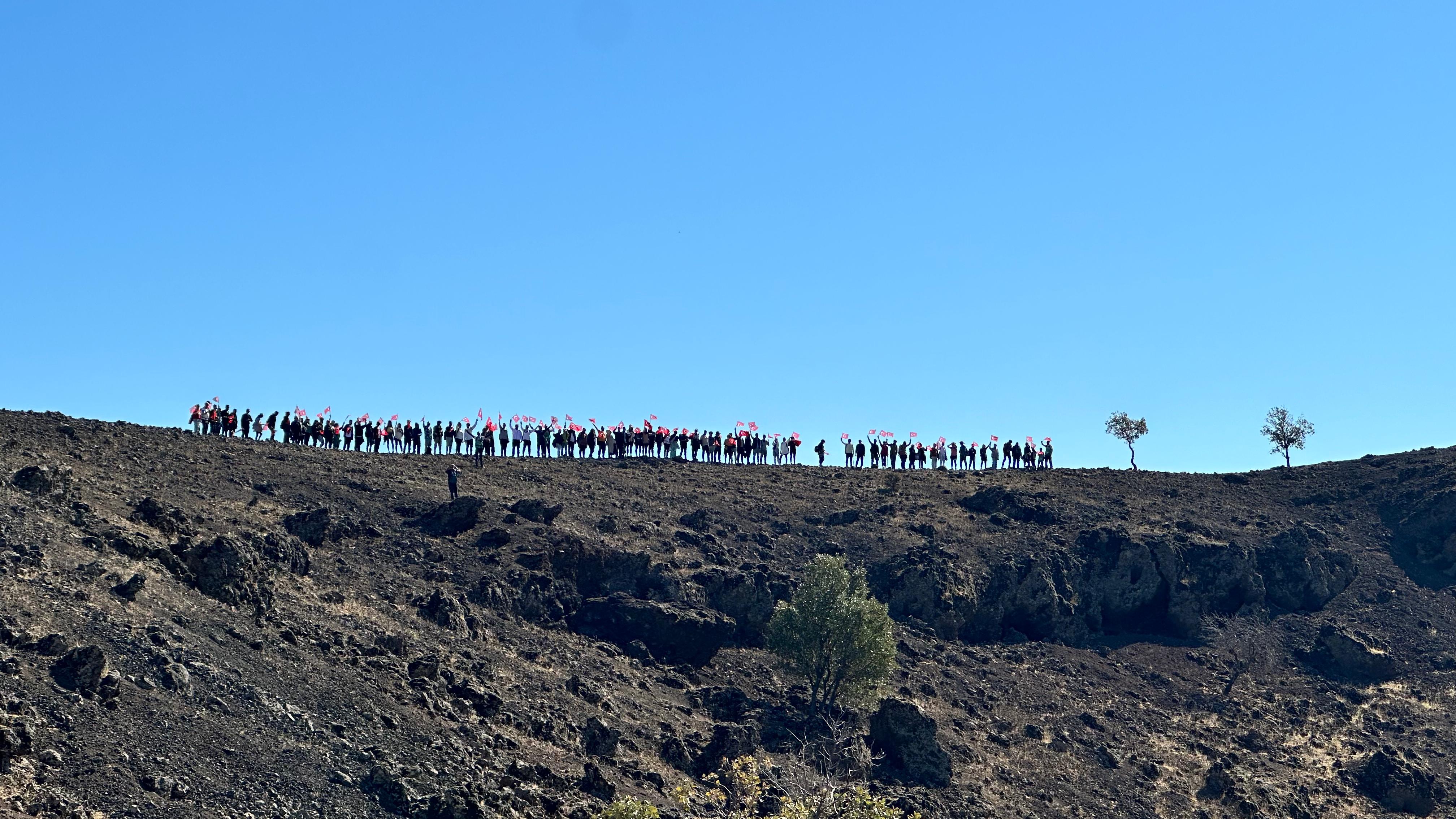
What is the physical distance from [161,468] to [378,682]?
831 inches

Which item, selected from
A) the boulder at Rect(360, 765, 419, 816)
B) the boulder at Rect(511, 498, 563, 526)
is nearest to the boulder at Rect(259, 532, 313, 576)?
the boulder at Rect(511, 498, 563, 526)

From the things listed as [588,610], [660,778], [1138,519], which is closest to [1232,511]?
[1138,519]

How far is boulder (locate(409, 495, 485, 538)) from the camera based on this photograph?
220 ft

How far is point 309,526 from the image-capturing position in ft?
204

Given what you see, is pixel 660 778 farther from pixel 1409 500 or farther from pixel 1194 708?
pixel 1409 500

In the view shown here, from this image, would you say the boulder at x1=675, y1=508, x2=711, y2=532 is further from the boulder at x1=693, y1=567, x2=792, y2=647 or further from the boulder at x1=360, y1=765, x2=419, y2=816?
the boulder at x1=360, y1=765, x2=419, y2=816

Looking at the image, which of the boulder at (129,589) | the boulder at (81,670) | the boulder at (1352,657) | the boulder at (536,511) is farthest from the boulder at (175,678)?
the boulder at (1352,657)

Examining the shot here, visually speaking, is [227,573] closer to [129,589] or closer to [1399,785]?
[129,589]

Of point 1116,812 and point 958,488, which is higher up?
point 958,488

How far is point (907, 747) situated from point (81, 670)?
32.2 m

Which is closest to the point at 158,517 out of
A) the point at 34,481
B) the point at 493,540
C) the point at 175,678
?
the point at 34,481

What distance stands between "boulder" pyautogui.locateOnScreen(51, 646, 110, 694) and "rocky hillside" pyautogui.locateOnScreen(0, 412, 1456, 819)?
0.21 feet

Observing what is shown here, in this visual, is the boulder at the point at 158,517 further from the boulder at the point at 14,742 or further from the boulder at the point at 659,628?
the boulder at the point at 14,742

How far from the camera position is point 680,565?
7031 cm
